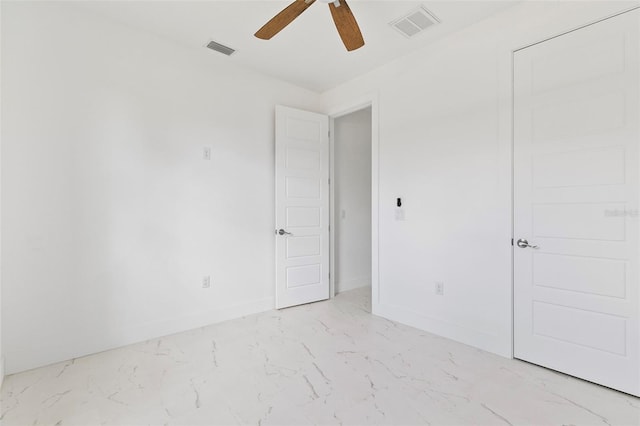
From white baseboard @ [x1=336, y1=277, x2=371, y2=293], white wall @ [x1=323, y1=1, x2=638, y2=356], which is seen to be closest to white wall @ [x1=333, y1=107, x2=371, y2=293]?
white baseboard @ [x1=336, y1=277, x2=371, y2=293]

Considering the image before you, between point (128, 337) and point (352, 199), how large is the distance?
3.06 metres

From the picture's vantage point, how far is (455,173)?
104 inches

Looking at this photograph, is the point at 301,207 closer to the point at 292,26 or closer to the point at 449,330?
the point at 292,26

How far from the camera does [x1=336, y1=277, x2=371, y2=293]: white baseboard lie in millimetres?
4224

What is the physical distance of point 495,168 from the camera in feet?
7.89

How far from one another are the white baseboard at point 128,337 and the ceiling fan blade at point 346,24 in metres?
2.69

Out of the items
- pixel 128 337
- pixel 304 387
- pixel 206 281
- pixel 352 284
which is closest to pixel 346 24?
pixel 304 387

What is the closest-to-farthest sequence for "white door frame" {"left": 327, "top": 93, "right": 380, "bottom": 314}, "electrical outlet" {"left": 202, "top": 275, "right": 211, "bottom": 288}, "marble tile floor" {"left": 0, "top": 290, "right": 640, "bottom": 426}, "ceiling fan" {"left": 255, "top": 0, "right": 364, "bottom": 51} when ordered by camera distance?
1. "marble tile floor" {"left": 0, "top": 290, "right": 640, "bottom": 426}
2. "ceiling fan" {"left": 255, "top": 0, "right": 364, "bottom": 51}
3. "electrical outlet" {"left": 202, "top": 275, "right": 211, "bottom": 288}
4. "white door frame" {"left": 327, "top": 93, "right": 380, "bottom": 314}

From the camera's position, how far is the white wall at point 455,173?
2.34m

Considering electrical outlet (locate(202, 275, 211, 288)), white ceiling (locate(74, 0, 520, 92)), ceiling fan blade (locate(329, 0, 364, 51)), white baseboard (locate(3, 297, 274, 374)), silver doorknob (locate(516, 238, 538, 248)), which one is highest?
white ceiling (locate(74, 0, 520, 92))

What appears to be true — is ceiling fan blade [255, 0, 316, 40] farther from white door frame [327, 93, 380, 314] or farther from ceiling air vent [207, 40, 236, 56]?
white door frame [327, 93, 380, 314]

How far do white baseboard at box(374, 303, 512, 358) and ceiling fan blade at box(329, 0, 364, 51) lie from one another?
7.96 feet

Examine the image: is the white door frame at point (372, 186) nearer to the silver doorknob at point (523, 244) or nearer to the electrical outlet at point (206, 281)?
the silver doorknob at point (523, 244)

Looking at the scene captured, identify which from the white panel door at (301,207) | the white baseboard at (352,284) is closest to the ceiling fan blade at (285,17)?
the white panel door at (301,207)
